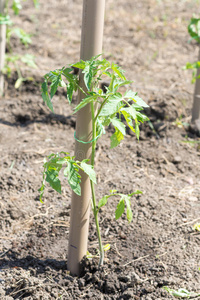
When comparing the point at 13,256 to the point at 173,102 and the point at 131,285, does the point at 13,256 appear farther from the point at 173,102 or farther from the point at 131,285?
the point at 173,102

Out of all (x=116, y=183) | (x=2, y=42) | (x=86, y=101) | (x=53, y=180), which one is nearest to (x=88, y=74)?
(x=86, y=101)

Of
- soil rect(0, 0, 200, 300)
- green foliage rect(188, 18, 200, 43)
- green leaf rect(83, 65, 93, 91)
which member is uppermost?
green foliage rect(188, 18, 200, 43)

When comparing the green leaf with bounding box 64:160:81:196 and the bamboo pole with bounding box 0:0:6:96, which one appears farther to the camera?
the bamboo pole with bounding box 0:0:6:96

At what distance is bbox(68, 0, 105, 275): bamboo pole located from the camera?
2.11 metres

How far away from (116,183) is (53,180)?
1.19 meters

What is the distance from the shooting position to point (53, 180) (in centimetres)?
207

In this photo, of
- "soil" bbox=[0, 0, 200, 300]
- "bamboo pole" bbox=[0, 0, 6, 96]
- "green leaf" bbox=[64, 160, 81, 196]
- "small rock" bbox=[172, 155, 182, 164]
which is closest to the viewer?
"green leaf" bbox=[64, 160, 81, 196]

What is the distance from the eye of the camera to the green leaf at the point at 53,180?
2.06 meters

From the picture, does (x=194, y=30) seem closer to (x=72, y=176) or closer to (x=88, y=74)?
(x=88, y=74)

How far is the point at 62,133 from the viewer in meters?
3.81

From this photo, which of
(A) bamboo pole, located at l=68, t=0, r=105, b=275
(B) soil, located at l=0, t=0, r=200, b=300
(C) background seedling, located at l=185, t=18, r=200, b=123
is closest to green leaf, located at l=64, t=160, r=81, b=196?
(A) bamboo pole, located at l=68, t=0, r=105, b=275

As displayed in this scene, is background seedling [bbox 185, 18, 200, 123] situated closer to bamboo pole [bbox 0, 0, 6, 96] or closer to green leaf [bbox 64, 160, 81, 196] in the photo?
bamboo pole [bbox 0, 0, 6, 96]

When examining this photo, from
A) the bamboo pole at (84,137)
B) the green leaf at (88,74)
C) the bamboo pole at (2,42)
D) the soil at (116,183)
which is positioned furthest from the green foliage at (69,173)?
the bamboo pole at (2,42)

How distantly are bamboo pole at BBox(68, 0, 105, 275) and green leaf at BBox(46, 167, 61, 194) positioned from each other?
0.77ft
